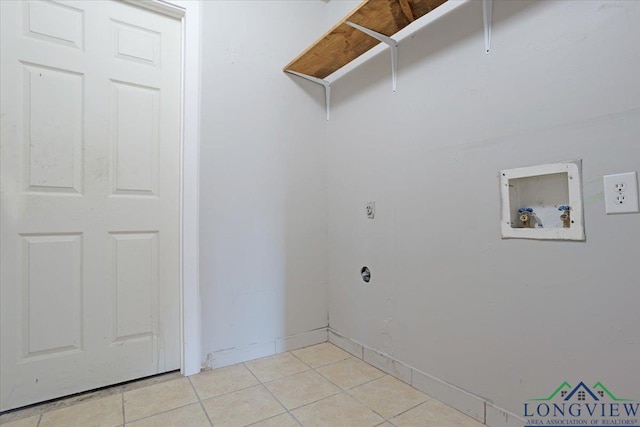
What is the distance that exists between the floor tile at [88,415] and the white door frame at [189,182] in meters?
0.37

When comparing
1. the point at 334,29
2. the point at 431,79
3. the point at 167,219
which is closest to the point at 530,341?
the point at 431,79

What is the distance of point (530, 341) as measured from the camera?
120 cm

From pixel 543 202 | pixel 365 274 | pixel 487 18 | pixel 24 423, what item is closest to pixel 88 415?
pixel 24 423

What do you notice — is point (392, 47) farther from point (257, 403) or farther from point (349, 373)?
point (257, 403)

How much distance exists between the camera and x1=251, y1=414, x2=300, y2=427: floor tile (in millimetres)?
1327

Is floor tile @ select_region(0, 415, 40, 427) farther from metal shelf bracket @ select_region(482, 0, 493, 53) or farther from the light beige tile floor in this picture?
metal shelf bracket @ select_region(482, 0, 493, 53)

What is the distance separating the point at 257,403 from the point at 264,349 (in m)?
0.54

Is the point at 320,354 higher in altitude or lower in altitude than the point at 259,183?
lower

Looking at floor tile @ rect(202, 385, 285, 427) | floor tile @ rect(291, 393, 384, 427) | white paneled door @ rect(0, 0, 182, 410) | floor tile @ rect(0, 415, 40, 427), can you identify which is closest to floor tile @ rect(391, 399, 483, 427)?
floor tile @ rect(291, 393, 384, 427)

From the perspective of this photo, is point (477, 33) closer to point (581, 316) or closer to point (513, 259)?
point (513, 259)

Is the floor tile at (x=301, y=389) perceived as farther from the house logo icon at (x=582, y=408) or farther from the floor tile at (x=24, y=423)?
the floor tile at (x=24, y=423)

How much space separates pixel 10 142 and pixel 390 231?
6.32 feet

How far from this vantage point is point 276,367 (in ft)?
6.12

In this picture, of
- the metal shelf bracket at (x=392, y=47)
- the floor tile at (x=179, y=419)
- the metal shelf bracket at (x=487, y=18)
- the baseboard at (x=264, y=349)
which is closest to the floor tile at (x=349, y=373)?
the baseboard at (x=264, y=349)
